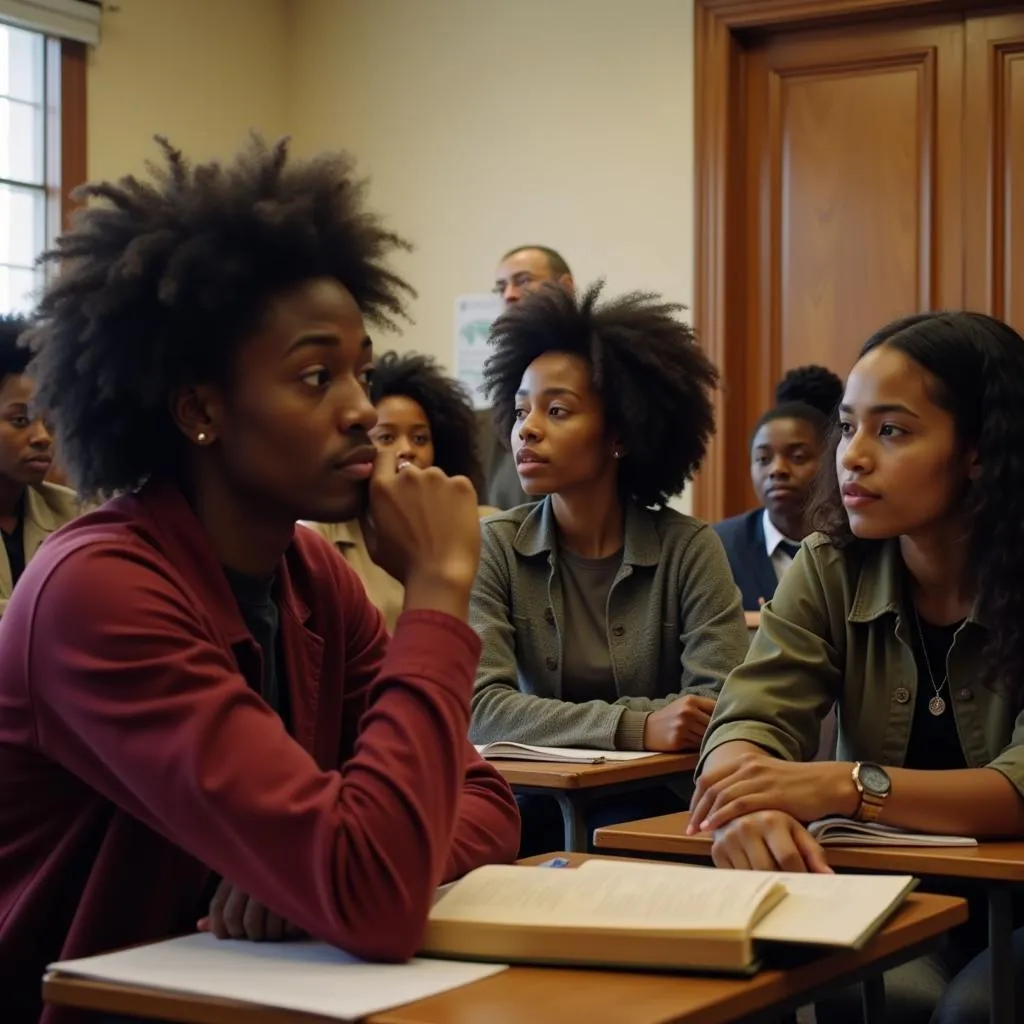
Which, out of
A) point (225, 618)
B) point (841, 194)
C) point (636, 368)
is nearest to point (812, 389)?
point (841, 194)

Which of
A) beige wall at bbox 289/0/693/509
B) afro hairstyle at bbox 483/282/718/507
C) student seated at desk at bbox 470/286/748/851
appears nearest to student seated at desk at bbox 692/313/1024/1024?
student seated at desk at bbox 470/286/748/851

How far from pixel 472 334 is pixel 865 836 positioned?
4.51 m

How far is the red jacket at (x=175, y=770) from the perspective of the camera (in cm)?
130

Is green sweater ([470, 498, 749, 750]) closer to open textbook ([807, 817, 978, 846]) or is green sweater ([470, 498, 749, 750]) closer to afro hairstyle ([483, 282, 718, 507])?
afro hairstyle ([483, 282, 718, 507])

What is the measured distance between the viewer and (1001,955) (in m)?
1.83

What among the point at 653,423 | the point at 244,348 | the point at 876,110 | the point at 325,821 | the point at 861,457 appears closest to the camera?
the point at 325,821

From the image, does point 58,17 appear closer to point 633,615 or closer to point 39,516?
point 39,516

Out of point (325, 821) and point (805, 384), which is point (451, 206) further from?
point (325, 821)

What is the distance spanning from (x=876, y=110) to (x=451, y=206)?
1.71 metres

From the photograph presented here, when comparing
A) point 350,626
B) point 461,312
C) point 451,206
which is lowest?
point 350,626

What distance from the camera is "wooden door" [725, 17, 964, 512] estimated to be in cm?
545

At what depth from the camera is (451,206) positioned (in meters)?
6.33

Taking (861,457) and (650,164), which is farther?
(650,164)

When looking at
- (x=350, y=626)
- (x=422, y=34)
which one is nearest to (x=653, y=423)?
(x=350, y=626)
